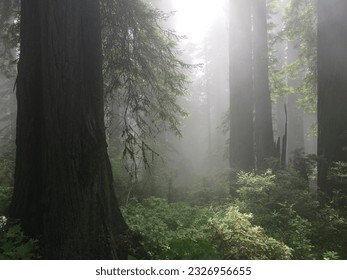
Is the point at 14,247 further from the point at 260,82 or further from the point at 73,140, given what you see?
the point at 260,82

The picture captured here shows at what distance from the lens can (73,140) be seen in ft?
13.9

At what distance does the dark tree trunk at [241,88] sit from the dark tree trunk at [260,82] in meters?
1.91

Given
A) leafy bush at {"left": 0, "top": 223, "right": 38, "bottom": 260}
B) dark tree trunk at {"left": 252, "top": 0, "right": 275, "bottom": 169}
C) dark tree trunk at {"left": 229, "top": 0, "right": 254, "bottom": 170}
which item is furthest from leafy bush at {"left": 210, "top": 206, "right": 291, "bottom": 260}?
dark tree trunk at {"left": 252, "top": 0, "right": 275, "bottom": 169}

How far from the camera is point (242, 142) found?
10.9m

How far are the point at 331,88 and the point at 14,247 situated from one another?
6966mm

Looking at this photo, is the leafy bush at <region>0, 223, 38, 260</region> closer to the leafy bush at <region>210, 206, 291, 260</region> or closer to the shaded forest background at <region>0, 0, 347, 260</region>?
the shaded forest background at <region>0, 0, 347, 260</region>

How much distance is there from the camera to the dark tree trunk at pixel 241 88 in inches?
428

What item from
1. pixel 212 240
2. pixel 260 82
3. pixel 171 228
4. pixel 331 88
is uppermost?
pixel 260 82

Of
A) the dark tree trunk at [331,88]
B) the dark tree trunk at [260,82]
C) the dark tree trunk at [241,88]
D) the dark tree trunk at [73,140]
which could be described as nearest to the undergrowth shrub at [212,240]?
the dark tree trunk at [73,140]

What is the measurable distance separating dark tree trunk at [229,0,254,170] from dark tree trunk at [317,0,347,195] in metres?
3.17

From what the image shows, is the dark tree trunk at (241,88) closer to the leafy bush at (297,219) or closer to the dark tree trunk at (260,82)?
the dark tree trunk at (260,82)

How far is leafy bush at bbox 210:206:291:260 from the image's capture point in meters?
4.58

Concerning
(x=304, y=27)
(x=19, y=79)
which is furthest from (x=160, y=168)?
(x=19, y=79)

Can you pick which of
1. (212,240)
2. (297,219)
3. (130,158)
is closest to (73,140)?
(130,158)
